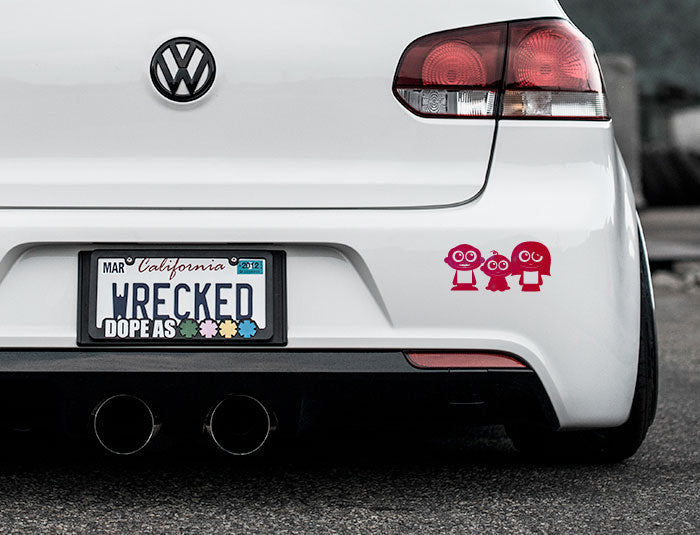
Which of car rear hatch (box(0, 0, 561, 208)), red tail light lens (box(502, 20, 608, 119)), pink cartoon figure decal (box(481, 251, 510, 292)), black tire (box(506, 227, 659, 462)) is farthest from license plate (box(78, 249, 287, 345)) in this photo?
black tire (box(506, 227, 659, 462))

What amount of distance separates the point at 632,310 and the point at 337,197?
70 centimetres

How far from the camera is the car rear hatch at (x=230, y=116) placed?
257 centimetres

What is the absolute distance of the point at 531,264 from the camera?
2.58m

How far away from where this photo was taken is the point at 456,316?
2.58 m

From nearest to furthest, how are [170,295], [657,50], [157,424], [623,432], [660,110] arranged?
[170,295] < [157,424] < [623,432] < [660,110] < [657,50]

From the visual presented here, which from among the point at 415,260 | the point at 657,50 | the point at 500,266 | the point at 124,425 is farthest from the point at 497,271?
the point at 657,50

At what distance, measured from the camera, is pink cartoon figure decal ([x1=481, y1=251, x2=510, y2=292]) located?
8.41ft

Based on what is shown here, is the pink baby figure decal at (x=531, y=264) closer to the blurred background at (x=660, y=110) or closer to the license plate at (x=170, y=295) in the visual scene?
the license plate at (x=170, y=295)

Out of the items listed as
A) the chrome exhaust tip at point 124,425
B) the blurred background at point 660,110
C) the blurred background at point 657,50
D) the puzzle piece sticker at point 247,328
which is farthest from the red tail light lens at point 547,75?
the blurred background at point 657,50

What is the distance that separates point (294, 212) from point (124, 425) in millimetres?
609

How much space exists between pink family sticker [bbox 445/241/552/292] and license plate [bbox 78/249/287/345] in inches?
15.7

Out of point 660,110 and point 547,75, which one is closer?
point 547,75

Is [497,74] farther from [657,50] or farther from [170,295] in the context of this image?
[657,50]

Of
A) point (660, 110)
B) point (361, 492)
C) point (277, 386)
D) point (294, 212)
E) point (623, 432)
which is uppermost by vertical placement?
point (660, 110)
